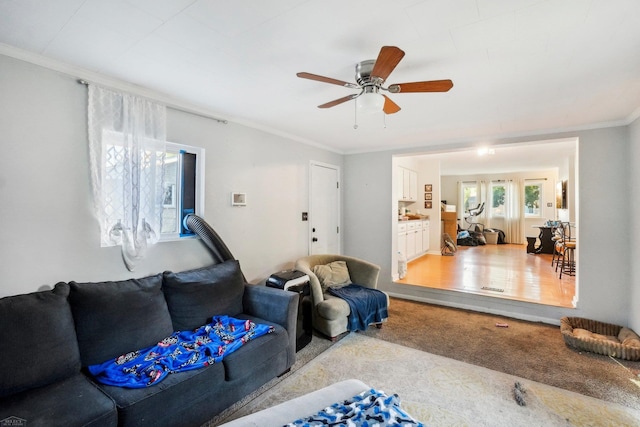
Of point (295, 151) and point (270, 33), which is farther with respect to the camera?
point (295, 151)

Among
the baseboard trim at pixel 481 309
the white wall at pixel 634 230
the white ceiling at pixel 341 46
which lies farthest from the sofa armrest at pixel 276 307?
the white wall at pixel 634 230

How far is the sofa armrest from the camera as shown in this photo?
2.50 metres

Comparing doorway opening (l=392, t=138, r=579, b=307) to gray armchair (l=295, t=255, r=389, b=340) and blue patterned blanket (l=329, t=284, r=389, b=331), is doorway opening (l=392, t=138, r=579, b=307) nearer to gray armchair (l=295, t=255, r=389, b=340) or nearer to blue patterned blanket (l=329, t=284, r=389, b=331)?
blue patterned blanket (l=329, t=284, r=389, b=331)

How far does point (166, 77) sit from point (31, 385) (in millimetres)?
2083

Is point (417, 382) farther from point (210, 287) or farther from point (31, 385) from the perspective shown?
point (31, 385)

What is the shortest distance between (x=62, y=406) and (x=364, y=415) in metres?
1.42

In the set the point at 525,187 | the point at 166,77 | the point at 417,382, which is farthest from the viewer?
the point at 525,187

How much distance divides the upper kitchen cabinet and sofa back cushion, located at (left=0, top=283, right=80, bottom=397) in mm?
5581

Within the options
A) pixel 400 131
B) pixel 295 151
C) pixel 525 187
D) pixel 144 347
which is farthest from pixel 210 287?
pixel 525 187

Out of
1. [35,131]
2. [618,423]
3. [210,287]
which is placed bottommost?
[618,423]

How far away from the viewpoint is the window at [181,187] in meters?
2.74

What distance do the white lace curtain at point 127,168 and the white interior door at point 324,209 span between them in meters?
2.27

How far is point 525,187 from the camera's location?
31.7ft

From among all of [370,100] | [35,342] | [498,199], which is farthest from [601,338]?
[498,199]
